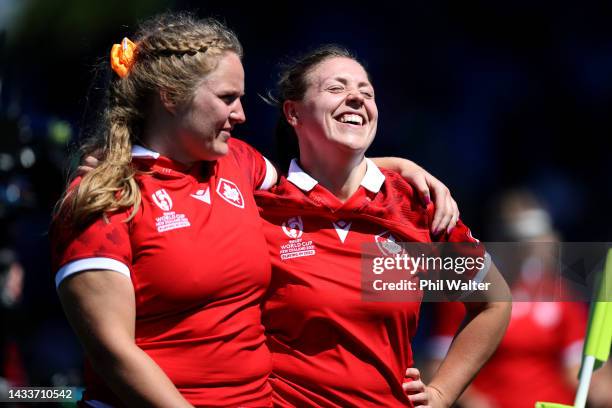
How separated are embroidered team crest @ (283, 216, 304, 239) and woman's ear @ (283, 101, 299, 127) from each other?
0.37 metres

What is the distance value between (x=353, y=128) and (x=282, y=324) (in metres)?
0.68

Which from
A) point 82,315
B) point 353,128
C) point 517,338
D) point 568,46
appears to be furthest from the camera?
point 568,46

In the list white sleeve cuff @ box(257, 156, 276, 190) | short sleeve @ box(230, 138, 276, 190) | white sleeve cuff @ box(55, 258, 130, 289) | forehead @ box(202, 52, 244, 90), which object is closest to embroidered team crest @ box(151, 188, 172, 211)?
white sleeve cuff @ box(55, 258, 130, 289)

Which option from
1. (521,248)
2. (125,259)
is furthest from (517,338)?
(125,259)

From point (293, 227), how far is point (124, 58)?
2.45 feet

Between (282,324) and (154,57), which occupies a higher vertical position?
(154,57)

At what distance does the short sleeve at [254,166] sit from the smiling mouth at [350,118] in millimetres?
294

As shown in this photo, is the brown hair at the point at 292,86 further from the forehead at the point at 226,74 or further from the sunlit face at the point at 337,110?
the forehead at the point at 226,74

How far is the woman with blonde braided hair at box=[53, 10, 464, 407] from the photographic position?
2.58 meters

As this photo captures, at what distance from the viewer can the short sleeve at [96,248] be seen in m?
2.57

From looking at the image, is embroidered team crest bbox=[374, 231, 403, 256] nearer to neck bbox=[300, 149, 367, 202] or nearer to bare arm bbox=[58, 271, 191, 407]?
neck bbox=[300, 149, 367, 202]

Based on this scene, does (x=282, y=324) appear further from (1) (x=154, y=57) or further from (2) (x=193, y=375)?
(1) (x=154, y=57)

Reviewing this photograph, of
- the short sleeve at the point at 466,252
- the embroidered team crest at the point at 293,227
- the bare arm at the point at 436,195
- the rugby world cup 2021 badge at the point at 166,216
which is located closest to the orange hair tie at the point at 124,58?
the rugby world cup 2021 badge at the point at 166,216

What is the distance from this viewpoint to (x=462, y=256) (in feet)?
10.8
